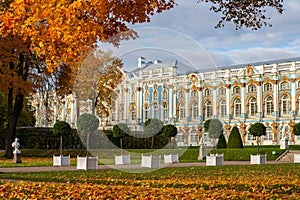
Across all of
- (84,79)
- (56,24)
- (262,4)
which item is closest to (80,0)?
(56,24)

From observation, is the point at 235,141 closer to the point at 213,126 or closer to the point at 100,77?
the point at 213,126

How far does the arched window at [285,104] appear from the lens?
4538cm

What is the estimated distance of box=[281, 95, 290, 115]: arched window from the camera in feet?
149

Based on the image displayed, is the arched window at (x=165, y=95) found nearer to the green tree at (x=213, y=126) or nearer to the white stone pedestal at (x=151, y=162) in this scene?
the green tree at (x=213, y=126)

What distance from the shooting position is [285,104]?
45719 mm

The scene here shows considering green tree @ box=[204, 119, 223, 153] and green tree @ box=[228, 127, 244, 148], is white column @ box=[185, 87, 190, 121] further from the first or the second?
green tree @ box=[228, 127, 244, 148]

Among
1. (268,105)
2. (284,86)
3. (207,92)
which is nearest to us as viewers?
(207,92)

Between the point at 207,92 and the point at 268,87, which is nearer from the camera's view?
the point at 207,92

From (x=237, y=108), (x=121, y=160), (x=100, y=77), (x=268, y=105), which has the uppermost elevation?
(x=268, y=105)

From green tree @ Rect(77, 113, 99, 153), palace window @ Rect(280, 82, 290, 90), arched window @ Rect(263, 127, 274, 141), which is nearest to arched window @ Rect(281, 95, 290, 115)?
palace window @ Rect(280, 82, 290, 90)

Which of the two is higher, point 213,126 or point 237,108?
point 237,108

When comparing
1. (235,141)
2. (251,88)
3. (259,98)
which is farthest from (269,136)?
(235,141)

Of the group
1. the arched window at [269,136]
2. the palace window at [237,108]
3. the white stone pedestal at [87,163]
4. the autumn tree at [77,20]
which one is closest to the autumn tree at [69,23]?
the autumn tree at [77,20]

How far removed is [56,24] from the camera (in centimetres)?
746
